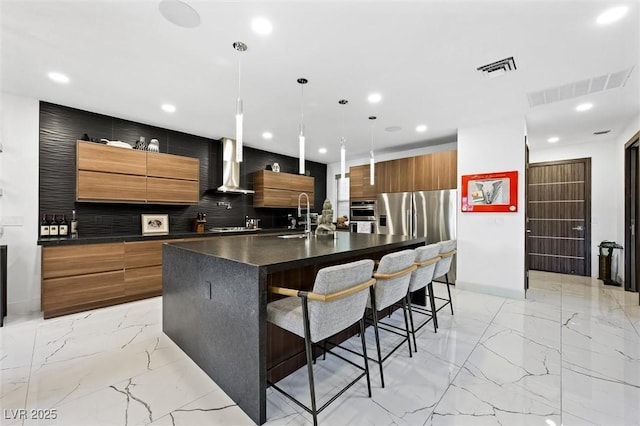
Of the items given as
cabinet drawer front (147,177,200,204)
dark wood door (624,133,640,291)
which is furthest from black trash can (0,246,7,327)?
dark wood door (624,133,640,291)

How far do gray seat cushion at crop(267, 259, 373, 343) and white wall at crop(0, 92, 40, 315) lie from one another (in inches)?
137

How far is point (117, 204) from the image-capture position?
12.8 feet

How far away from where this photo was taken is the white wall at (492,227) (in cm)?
379

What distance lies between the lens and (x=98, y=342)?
2.46 meters

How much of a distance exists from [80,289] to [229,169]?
269cm

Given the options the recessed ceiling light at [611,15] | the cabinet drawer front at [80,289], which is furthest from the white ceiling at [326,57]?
the cabinet drawer front at [80,289]

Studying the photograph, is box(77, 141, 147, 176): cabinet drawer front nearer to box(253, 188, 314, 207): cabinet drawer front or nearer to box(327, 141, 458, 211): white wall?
box(253, 188, 314, 207): cabinet drawer front

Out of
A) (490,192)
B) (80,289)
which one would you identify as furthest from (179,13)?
(490,192)

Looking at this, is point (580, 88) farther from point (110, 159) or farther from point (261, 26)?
point (110, 159)

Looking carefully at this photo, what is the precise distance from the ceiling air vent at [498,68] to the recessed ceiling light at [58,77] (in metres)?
4.10

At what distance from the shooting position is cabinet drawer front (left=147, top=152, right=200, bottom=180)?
3955 millimetres

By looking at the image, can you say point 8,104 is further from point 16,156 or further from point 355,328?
point 355,328

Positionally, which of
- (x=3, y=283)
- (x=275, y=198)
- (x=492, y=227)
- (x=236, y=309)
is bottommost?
(x=3, y=283)

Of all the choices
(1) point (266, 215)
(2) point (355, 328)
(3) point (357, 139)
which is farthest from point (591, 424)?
(1) point (266, 215)
